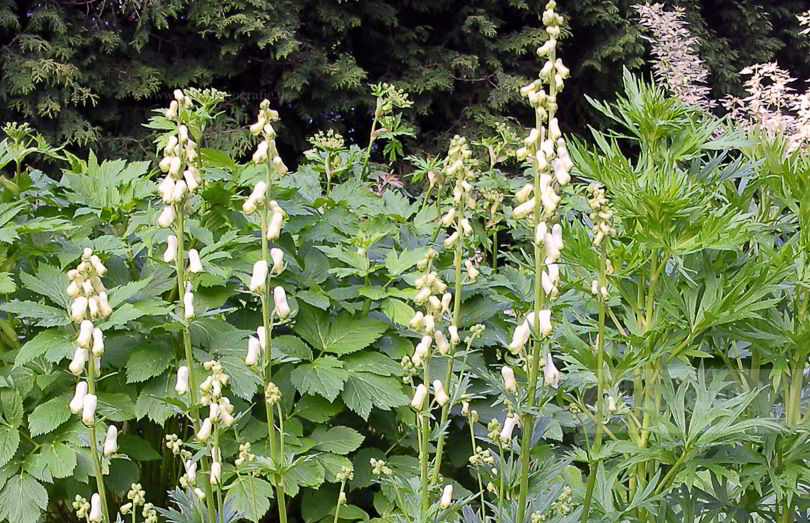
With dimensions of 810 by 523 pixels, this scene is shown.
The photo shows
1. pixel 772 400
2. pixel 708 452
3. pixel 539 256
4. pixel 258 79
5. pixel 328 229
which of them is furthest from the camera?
pixel 258 79

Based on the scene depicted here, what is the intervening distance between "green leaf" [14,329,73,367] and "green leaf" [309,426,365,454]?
826mm

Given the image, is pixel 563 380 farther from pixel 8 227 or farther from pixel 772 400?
pixel 8 227

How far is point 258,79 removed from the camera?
417 inches

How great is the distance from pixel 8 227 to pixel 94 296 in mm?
1183

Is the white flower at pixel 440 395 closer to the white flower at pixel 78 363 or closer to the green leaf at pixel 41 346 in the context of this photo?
the white flower at pixel 78 363

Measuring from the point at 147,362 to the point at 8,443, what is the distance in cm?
45

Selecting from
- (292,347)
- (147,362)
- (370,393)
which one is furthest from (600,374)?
(147,362)

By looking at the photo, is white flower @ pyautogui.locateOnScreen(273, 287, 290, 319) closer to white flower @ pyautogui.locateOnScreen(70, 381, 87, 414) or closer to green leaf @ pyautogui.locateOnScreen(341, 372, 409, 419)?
white flower @ pyautogui.locateOnScreen(70, 381, 87, 414)

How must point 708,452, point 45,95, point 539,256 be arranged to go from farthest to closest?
point 45,95, point 708,452, point 539,256

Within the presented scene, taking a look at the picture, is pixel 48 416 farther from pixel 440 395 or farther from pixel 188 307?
pixel 440 395

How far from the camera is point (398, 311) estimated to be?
9.47 feet

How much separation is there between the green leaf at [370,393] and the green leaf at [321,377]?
67mm

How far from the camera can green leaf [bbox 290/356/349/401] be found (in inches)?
102

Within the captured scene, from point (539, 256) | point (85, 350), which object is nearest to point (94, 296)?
point (85, 350)
